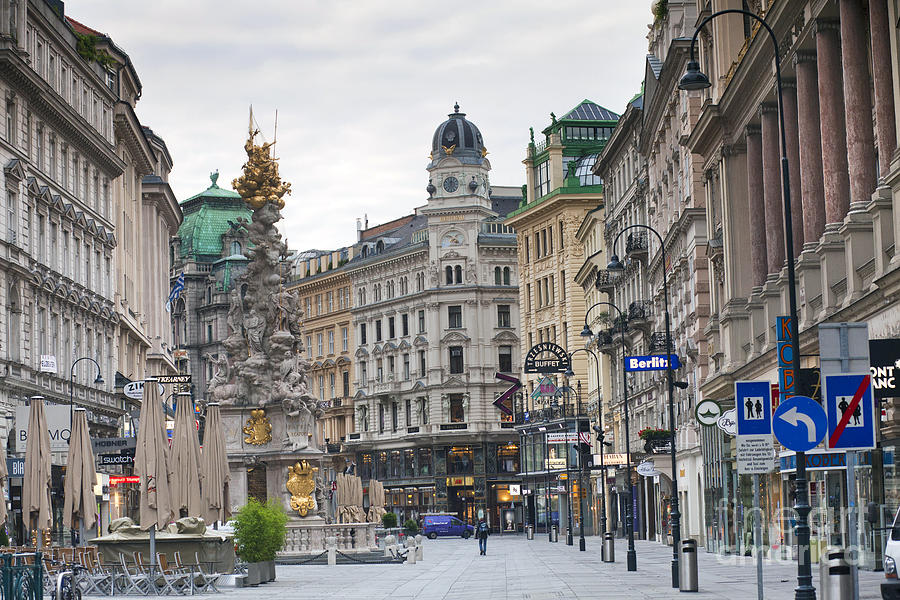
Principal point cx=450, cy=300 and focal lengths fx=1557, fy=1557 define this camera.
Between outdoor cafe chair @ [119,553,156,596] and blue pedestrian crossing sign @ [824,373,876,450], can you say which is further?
outdoor cafe chair @ [119,553,156,596]

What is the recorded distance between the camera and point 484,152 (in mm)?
126125

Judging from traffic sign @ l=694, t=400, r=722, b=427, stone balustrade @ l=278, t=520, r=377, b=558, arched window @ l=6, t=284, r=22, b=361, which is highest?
arched window @ l=6, t=284, r=22, b=361

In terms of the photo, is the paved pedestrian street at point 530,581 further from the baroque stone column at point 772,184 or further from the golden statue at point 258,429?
the baroque stone column at point 772,184

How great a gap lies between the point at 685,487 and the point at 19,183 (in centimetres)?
2886

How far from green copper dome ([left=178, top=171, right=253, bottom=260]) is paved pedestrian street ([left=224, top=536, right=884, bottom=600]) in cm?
10054

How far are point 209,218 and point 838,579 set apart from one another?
139020 millimetres

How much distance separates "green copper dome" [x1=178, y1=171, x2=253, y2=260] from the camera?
152 metres

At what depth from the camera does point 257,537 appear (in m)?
37.5

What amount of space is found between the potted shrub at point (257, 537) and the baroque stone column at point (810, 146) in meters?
14.4

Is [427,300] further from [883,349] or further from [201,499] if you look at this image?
[883,349]

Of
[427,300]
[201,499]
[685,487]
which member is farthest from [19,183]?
[427,300]

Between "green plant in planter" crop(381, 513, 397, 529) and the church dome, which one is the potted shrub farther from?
the church dome

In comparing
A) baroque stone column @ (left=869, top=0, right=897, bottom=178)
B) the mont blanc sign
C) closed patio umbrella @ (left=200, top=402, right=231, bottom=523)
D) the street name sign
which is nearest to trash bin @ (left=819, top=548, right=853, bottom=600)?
the street name sign

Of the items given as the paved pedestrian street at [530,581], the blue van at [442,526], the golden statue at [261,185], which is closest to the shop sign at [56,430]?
the paved pedestrian street at [530,581]
